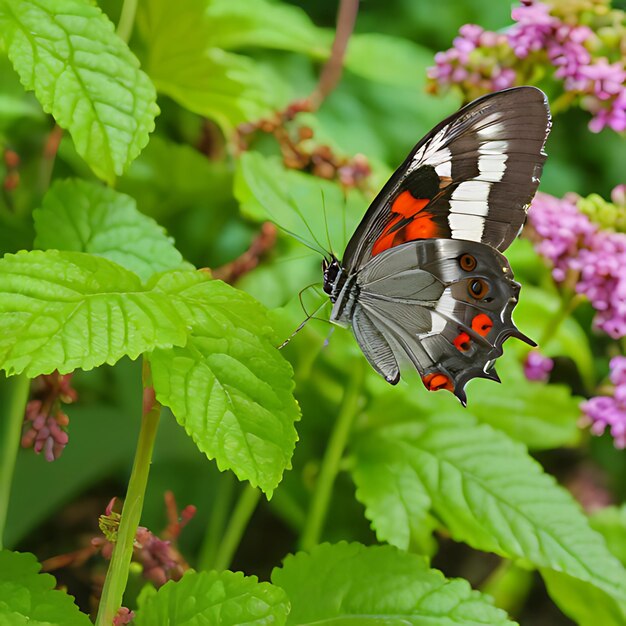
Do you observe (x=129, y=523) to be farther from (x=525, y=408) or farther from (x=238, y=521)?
(x=525, y=408)

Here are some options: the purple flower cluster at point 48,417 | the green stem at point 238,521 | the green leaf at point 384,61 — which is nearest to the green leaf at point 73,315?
the purple flower cluster at point 48,417

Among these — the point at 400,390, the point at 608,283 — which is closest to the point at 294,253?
the point at 400,390

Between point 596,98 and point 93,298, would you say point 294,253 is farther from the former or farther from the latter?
point 93,298

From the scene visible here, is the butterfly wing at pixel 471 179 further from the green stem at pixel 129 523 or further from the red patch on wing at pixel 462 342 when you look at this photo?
the green stem at pixel 129 523

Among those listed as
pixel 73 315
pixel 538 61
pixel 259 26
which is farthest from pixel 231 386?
A: pixel 259 26

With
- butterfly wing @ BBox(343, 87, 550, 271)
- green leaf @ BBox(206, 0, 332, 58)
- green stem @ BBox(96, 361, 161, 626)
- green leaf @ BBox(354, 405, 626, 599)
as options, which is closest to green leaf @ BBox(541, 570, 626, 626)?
green leaf @ BBox(354, 405, 626, 599)

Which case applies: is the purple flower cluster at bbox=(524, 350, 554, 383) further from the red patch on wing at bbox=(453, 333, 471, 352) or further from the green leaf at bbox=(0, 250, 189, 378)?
the green leaf at bbox=(0, 250, 189, 378)
